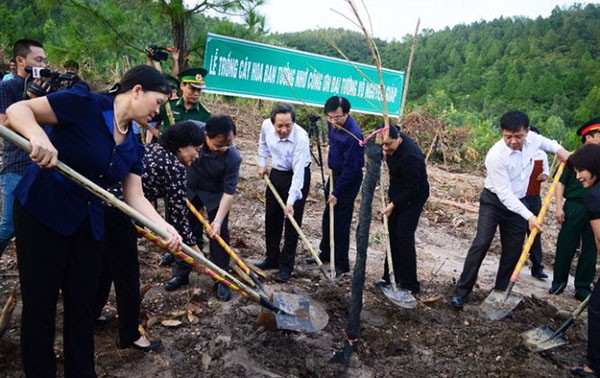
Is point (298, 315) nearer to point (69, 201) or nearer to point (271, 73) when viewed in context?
point (69, 201)

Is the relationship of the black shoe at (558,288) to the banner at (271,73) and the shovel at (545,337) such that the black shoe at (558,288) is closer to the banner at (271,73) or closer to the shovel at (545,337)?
the shovel at (545,337)

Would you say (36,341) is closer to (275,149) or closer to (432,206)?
(275,149)

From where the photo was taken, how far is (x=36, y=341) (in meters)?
2.02

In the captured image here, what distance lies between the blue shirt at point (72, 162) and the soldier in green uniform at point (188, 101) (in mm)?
2307

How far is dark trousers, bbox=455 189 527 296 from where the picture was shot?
3.90 meters

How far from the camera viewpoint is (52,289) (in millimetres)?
1991

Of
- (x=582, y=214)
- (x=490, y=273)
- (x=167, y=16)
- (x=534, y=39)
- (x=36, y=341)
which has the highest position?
(x=534, y=39)

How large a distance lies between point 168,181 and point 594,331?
10.1 feet

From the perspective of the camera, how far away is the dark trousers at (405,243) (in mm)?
4023

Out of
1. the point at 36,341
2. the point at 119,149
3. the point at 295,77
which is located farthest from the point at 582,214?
the point at 36,341

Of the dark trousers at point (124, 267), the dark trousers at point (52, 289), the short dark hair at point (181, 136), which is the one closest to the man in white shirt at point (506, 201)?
the short dark hair at point (181, 136)

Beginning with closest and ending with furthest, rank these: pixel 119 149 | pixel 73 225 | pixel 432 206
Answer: pixel 73 225 → pixel 119 149 → pixel 432 206

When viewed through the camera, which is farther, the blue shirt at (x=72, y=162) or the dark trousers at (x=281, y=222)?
the dark trousers at (x=281, y=222)

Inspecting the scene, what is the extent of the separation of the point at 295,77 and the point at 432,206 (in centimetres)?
371
